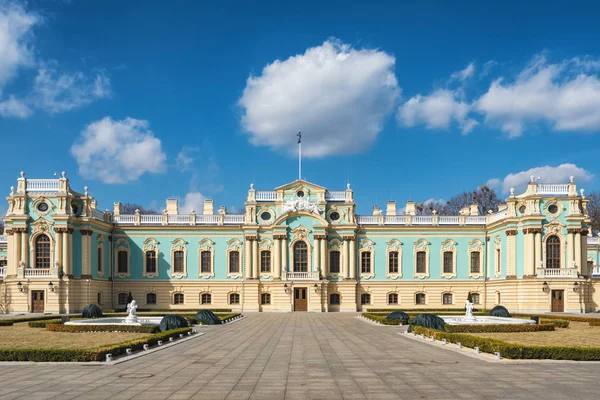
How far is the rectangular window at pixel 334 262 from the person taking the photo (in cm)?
5609

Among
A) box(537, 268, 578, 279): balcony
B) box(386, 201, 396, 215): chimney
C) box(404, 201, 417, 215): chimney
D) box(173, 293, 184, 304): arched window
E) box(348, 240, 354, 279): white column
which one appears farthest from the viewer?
box(386, 201, 396, 215): chimney

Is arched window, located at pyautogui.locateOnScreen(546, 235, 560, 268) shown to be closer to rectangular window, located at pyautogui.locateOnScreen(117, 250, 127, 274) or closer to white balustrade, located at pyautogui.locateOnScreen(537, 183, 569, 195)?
white balustrade, located at pyautogui.locateOnScreen(537, 183, 569, 195)

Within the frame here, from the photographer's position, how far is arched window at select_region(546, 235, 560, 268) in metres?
49.2

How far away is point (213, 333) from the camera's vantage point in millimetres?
30766

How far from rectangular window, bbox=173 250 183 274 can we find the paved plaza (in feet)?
110

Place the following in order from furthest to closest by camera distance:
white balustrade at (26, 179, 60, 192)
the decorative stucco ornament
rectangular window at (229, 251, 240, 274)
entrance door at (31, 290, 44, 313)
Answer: rectangular window at (229, 251, 240, 274)
the decorative stucco ornament
white balustrade at (26, 179, 60, 192)
entrance door at (31, 290, 44, 313)

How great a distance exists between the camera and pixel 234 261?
186 feet

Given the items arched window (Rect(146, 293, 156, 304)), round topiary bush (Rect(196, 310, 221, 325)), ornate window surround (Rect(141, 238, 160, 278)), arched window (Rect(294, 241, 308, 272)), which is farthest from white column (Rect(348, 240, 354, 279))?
round topiary bush (Rect(196, 310, 221, 325))

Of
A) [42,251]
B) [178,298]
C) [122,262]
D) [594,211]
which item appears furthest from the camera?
[594,211]

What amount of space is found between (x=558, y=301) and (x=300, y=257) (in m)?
21.3

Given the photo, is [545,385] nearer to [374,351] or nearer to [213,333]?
[374,351]

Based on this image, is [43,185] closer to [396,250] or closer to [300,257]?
[300,257]

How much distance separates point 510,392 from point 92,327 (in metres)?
21.7

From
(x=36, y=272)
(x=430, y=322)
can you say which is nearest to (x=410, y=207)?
(x=430, y=322)
